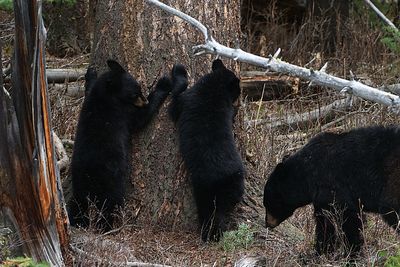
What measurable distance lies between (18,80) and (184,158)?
216 cm

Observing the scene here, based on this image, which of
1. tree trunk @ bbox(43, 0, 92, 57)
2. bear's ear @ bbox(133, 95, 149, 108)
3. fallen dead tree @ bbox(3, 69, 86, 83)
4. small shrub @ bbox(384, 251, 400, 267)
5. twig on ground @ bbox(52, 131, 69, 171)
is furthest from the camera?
tree trunk @ bbox(43, 0, 92, 57)

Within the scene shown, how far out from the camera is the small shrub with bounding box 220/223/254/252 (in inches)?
289

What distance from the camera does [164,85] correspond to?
760 cm

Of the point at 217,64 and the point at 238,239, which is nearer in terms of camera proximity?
the point at 238,239

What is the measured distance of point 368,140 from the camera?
6828 millimetres

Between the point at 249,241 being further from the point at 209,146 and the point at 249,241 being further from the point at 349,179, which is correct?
the point at 349,179

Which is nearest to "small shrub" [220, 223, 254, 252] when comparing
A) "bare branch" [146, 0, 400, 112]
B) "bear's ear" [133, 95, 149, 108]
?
"bear's ear" [133, 95, 149, 108]

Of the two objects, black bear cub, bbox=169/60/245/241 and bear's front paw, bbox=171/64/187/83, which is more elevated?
bear's front paw, bbox=171/64/187/83

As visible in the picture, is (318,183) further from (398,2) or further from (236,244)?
(398,2)

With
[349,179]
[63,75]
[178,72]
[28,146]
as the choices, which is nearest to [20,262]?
[28,146]

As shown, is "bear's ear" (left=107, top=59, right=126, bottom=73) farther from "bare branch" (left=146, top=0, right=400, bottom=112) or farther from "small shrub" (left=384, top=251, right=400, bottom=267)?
"small shrub" (left=384, top=251, right=400, bottom=267)

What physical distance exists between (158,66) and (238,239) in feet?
5.97

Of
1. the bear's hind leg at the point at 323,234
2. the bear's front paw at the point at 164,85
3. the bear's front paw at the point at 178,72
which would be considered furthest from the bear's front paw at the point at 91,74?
the bear's hind leg at the point at 323,234

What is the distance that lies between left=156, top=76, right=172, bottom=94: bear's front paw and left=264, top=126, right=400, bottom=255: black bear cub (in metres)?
1.38
